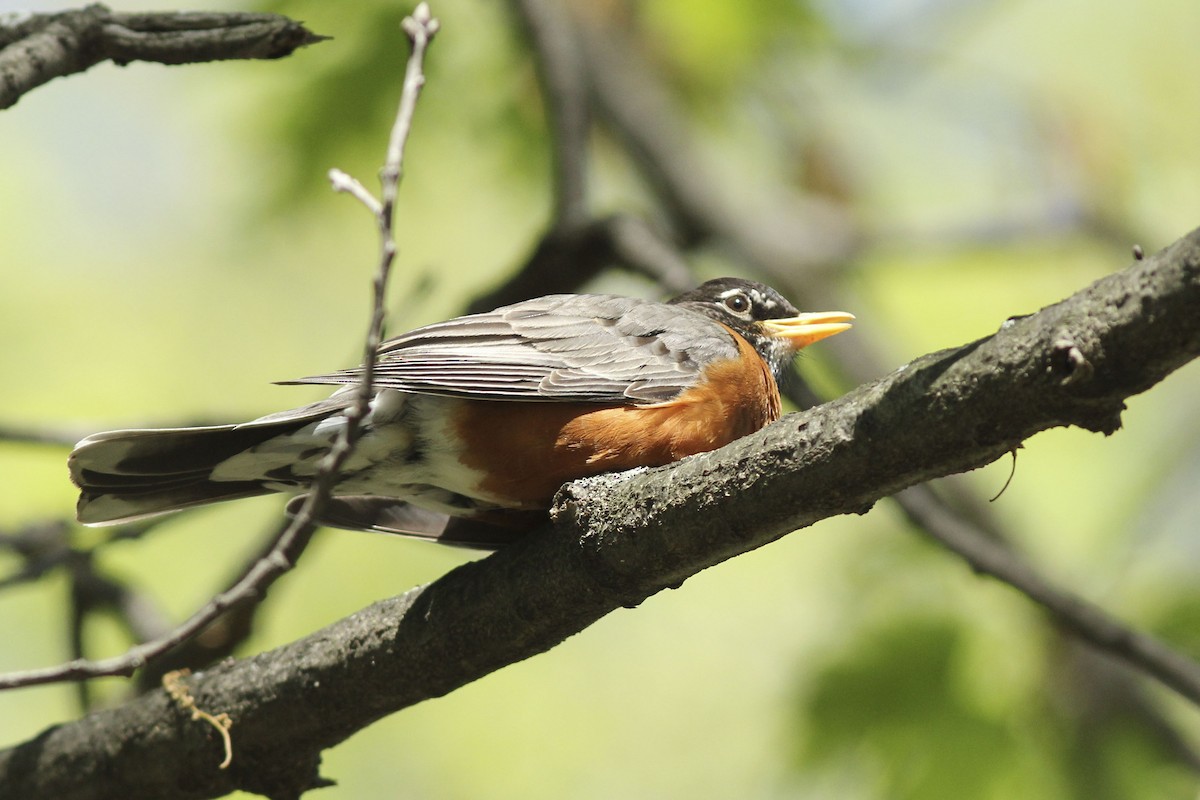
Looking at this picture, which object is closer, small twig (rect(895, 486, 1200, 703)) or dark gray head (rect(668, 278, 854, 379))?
small twig (rect(895, 486, 1200, 703))

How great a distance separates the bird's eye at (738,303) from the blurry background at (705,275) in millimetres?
366

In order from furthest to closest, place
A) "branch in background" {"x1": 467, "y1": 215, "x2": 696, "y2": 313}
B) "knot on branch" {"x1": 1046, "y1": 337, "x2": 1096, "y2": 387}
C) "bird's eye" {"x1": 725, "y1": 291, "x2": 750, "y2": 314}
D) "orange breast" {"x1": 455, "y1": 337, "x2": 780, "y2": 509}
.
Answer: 1. "bird's eye" {"x1": 725, "y1": 291, "x2": 750, "y2": 314}
2. "branch in background" {"x1": 467, "y1": 215, "x2": 696, "y2": 313}
3. "orange breast" {"x1": 455, "y1": 337, "x2": 780, "y2": 509}
4. "knot on branch" {"x1": 1046, "y1": 337, "x2": 1096, "y2": 387}

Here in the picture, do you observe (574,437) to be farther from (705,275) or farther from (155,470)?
(705,275)

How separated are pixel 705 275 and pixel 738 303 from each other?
3171 mm

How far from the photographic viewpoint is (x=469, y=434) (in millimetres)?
4012

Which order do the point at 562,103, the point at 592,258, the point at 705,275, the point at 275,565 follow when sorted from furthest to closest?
the point at 705,275, the point at 562,103, the point at 592,258, the point at 275,565

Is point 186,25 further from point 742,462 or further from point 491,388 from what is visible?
point 742,462

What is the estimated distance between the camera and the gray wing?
390 centimetres

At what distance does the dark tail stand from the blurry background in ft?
2.96

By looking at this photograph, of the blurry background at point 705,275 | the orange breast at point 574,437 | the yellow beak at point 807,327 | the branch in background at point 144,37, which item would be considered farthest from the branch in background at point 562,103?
the branch in background at point 144,37

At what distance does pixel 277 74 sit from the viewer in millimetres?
→ 6082

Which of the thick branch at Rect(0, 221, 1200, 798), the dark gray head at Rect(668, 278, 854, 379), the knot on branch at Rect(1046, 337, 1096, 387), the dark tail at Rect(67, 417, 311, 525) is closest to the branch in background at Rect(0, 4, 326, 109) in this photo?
the dark tail at Rect(67, 417, 311, 525)

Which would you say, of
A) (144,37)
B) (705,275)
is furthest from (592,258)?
(705,275)

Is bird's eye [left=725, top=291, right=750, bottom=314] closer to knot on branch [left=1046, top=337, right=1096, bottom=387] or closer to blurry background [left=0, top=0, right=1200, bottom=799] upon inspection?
blurry background [left=0, top=0, right=1200, bottom=799]
